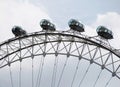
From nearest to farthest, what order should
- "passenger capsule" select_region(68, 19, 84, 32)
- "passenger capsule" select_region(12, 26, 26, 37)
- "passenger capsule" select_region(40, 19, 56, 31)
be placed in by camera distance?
"passenger capsule" select_region(68, 19, 84, 32) → "passenger capsule" select_region(40, 19, 56, 31) → "passenger capsule" select_region(12, 26, 26, 37)

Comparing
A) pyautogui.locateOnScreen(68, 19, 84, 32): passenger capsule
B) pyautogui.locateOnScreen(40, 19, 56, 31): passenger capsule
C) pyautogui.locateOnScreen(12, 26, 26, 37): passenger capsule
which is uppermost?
pyautogui.locateOnScreen(68, 19, 84, 32): passenger capsule

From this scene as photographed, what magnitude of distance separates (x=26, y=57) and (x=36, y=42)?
11.8 ft

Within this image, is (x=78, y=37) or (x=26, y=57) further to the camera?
(x=26, y=57)

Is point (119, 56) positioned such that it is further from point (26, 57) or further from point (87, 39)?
point (26, 57)

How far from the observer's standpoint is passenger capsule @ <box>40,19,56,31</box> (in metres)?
68.3

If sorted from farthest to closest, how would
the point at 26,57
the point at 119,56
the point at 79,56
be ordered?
the point at 26,57 < the point at 79,56 < the point at 119,56

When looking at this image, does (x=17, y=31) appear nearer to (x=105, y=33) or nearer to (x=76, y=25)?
(x=76, y=25)

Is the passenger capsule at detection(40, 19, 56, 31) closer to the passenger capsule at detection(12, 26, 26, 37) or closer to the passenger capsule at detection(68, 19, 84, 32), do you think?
the passenger capsule at detection(68, 19, 84, 32)

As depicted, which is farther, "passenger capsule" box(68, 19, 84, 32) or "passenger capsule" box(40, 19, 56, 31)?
"passenger capsule" box(40, 19, 56, 31)

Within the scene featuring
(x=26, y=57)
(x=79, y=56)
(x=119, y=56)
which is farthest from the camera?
(x=26, y=57)

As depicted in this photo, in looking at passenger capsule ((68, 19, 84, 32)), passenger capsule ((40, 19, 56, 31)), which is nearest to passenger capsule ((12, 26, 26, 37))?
passenger capsule ((40, 19, 56, 31))

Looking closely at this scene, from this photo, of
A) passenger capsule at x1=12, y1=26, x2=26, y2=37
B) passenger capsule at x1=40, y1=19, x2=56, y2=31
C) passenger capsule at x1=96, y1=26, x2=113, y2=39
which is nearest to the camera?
passenger capsule at x1=96, y1=26, x2=113, y2=39

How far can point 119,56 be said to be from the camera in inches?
2426

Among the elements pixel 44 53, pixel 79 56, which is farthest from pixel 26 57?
pixel 79 56
